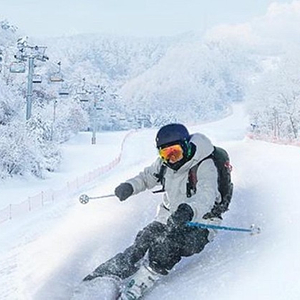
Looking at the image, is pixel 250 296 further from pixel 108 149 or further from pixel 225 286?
pixel 108 149

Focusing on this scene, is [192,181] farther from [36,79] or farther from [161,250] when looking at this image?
[36,79]

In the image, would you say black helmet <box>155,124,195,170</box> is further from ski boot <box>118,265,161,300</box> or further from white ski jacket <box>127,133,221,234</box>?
ski boot <box>118,265,161,300</box>

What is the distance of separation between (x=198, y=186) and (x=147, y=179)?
2.83 ft

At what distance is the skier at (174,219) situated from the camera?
450 cm

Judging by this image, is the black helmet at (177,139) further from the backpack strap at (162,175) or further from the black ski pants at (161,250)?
the black ski pants at (161,250)

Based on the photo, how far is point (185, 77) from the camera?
160 m

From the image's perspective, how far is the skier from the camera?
4503 mm

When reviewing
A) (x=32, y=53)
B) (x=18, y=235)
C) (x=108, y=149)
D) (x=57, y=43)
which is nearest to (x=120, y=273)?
(x=18, y=235)

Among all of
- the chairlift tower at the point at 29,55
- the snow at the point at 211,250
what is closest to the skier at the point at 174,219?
the snow at the point at 211,250

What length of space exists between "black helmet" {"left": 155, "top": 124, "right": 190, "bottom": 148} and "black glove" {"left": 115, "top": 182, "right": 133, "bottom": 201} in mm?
676

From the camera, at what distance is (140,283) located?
446 centimetres

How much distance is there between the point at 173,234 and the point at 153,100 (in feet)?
451

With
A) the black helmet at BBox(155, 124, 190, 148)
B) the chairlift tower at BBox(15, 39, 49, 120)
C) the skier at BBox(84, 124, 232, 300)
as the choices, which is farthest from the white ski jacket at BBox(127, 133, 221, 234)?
the chairlift tower at BBox(15, 39, 49, 120)

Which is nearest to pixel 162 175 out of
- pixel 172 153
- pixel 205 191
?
pixel 172 153
